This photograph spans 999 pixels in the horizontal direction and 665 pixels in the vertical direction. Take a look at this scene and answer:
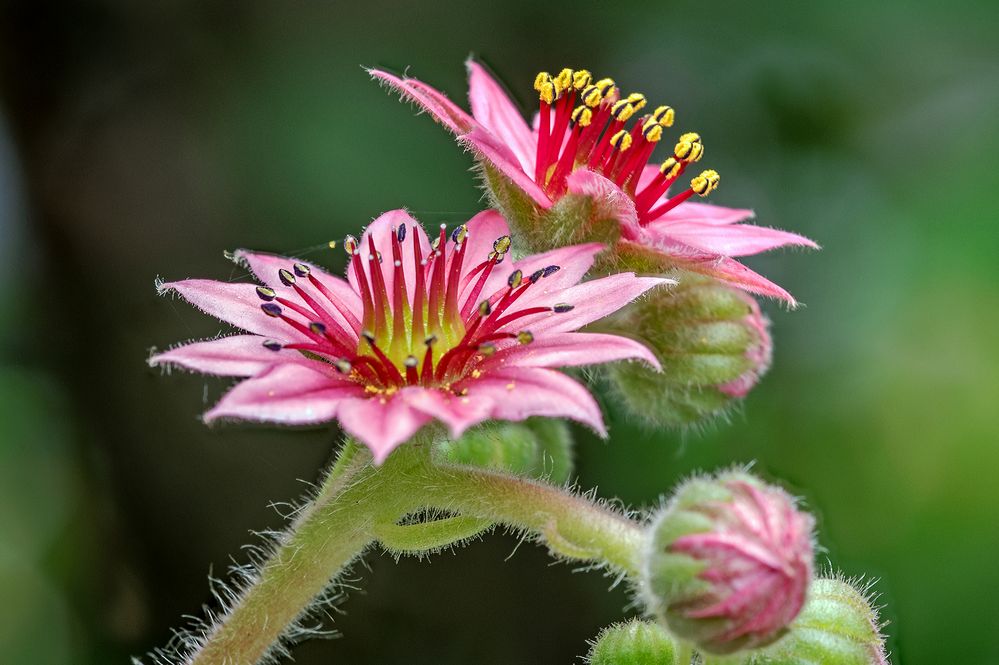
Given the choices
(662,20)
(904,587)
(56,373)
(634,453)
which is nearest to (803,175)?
(662,20)

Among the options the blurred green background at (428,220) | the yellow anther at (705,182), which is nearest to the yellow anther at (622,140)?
the yellow anther at (705,182)

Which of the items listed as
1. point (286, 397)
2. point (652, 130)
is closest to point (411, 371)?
point (286, 397)

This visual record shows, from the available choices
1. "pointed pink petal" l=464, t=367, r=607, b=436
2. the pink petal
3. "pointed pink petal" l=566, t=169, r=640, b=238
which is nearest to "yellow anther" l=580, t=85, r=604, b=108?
"pointed pink petal" l=566, t=169, r=640, b=238

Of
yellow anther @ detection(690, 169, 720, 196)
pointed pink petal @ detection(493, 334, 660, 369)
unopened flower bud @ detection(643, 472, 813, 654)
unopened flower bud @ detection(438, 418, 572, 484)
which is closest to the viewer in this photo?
unopened flower bud @ detection(643, 472, 813, 654)

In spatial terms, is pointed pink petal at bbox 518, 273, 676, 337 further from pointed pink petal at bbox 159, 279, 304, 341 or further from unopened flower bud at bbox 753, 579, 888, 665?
unopened flower bud at bbox 753, 579, 888, 665

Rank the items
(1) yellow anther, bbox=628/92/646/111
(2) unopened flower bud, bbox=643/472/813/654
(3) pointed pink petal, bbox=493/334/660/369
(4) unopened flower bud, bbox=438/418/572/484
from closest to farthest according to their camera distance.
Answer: (2) unopened flower bud, bbox=643/472/813/654, (3) pointed pink petal, bbox=493/334/660/369, (4) unopened flower bud, bbox=438/418/572/484, (1) yellow anther, bbox=628/92/646/111

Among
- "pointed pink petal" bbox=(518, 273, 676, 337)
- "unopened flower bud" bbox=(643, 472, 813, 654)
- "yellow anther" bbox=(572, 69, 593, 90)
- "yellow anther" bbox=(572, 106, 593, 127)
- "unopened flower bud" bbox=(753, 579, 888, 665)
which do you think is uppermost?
"yellow anther" bbox=(572, 69, 593, 90)

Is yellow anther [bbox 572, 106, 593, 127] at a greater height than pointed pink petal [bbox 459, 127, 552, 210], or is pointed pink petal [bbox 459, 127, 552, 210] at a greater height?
yellow anther [bbox 572, 106, 593, 127]

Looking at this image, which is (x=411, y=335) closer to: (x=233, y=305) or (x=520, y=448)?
(x=233, y=305)

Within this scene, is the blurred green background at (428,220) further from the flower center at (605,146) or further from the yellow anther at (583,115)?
the yellow anther at (583,115)
